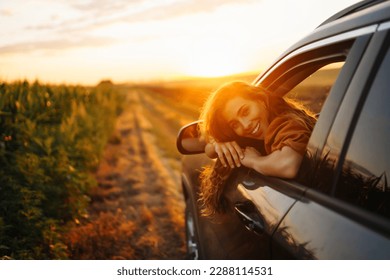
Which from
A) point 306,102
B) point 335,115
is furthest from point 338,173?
point 306,102

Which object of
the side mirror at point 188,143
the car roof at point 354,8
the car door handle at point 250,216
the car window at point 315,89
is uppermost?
the car roof at point 354,8

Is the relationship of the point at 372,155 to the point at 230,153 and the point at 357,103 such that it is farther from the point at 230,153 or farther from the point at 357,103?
the point at 230,153

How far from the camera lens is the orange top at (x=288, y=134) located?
1871mm

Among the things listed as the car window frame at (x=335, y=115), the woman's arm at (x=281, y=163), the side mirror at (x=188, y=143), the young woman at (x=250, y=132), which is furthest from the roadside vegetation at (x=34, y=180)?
the car window frame at (x=335, y=115)

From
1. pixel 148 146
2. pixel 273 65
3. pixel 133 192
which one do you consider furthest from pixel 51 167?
pixel 148 146

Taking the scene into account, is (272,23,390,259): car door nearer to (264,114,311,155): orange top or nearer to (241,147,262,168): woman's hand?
(264,114,311,155): orange top

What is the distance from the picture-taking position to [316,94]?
7.50 feet

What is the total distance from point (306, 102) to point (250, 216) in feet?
2.89

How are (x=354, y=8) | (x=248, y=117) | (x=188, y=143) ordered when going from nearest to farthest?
(x=354, y=8), (x=248, y=117), (x=188, y=143)

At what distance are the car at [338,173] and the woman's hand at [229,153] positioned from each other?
0.32 feet

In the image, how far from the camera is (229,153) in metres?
2.21

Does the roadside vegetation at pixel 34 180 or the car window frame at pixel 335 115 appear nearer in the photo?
the car window frame at pixel 335 115

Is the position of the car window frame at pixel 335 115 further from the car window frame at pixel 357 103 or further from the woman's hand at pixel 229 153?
the woman's hand at pixel 229 153

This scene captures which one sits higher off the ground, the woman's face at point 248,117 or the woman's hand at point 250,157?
the woman's face at point 248,117
